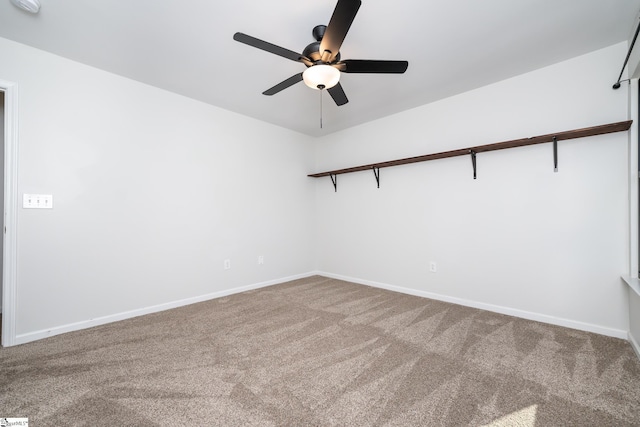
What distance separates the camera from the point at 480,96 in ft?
9.59

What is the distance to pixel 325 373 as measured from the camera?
5.65 feet

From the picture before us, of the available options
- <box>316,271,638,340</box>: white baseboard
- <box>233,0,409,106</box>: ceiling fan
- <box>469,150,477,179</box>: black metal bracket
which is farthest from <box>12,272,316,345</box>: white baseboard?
<box>469,150,477,179</box>: black metal bracket

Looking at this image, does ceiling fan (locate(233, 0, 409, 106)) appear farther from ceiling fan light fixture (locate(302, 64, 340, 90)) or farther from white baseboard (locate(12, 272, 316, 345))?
white baseboard (locate(12, 272, 316, 345))

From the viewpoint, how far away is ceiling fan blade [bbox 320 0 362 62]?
53.2 inches

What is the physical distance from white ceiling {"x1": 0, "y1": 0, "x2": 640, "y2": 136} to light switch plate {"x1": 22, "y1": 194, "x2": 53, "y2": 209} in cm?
127

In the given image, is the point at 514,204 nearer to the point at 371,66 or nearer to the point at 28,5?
the point at 371,66

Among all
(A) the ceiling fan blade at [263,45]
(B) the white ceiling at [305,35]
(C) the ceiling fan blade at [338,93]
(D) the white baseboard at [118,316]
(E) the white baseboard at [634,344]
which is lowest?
(E) the white baseboard at [634,344]

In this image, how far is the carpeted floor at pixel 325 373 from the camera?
1.37 m

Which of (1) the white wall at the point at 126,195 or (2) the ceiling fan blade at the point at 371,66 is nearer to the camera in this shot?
(2) the ceiling fan blade at the point at 371,66

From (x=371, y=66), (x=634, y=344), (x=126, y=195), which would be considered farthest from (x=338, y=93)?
(x=634, y=344)

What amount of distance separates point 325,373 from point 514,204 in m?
2.44

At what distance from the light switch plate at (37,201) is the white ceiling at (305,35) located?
1268mm

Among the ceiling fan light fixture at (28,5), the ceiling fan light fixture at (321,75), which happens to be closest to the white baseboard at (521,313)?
the ceiling fan light fixture at (321,75)

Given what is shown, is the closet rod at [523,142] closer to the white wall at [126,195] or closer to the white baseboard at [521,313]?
the white baseboard at [521,313]
